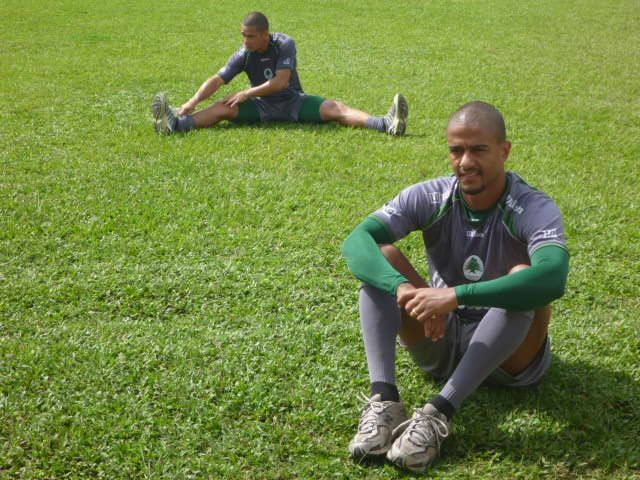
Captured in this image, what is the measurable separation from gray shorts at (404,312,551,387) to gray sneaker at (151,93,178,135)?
15.8 feet

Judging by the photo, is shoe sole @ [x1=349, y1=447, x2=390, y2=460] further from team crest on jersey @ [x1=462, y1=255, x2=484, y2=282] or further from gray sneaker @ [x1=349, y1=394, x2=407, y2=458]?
team crest on jersey @ [x1=462, y1=255, x2=484, y2=282]

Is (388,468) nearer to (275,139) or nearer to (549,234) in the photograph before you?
(549,234)

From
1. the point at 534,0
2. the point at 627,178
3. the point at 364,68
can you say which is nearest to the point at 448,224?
the point at 627,178

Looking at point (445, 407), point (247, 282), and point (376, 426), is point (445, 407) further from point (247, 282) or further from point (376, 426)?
point (247, 282)

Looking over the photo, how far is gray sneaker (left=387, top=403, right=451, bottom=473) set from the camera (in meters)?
3.00

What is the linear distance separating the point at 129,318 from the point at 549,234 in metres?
2.42

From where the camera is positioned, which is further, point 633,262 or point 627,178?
point 627,178

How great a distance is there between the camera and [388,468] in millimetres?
3051

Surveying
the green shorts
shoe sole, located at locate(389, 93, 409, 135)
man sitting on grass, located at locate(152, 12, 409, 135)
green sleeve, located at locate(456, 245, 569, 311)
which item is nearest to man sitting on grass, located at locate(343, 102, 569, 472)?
green sleeve, located at locate(456, 245, 569, 311)

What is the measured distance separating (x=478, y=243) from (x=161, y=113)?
4.90m

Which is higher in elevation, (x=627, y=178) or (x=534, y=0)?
(x=534, y=0)

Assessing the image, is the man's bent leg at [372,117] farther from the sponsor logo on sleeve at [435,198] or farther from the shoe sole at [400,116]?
the sponsor logo on sleeve at [435,198]

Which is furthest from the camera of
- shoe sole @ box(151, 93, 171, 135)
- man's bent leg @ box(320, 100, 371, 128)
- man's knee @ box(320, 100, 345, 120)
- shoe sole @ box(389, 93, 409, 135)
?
man's knee @ box(320, 100, 345, 120)

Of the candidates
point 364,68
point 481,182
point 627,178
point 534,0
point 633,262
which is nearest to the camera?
point 481,182
